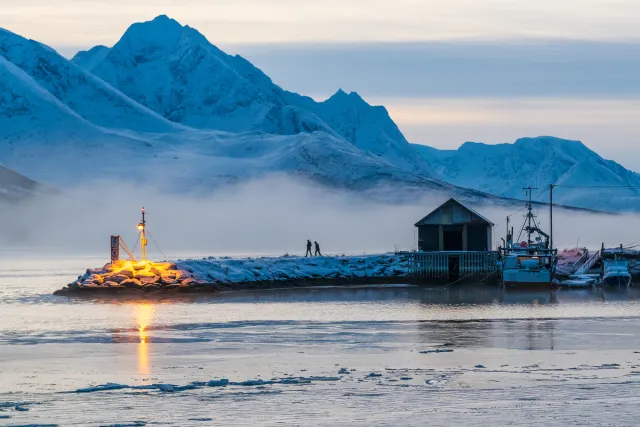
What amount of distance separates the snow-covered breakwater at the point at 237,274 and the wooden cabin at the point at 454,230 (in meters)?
3.15

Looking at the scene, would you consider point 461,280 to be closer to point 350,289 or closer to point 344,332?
point 350,289

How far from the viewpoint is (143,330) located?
59438mm

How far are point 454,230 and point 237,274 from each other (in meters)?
18.5

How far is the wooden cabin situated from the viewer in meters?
104

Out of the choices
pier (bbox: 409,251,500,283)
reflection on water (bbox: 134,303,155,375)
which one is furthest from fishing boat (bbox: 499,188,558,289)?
reflection on water (bbox: 134,303,155,375)

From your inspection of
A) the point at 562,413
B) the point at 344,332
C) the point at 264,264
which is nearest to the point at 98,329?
the point at 344,332

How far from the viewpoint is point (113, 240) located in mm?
98000

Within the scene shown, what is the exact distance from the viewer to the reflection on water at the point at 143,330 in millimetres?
43781

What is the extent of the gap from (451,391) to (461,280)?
6492 cm

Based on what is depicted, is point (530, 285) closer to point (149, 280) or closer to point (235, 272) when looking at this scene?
point (235, 272)

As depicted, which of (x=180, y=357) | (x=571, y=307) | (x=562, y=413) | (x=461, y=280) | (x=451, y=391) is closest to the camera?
(x=562, y=413)

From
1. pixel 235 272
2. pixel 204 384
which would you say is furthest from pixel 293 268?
pixel 204 384

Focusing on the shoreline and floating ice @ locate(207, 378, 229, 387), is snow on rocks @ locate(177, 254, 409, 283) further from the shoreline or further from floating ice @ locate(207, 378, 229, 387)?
floating ice @ locate(207, 378, 229, 387)

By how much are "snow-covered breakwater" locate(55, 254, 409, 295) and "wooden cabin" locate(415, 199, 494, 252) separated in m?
3.15
